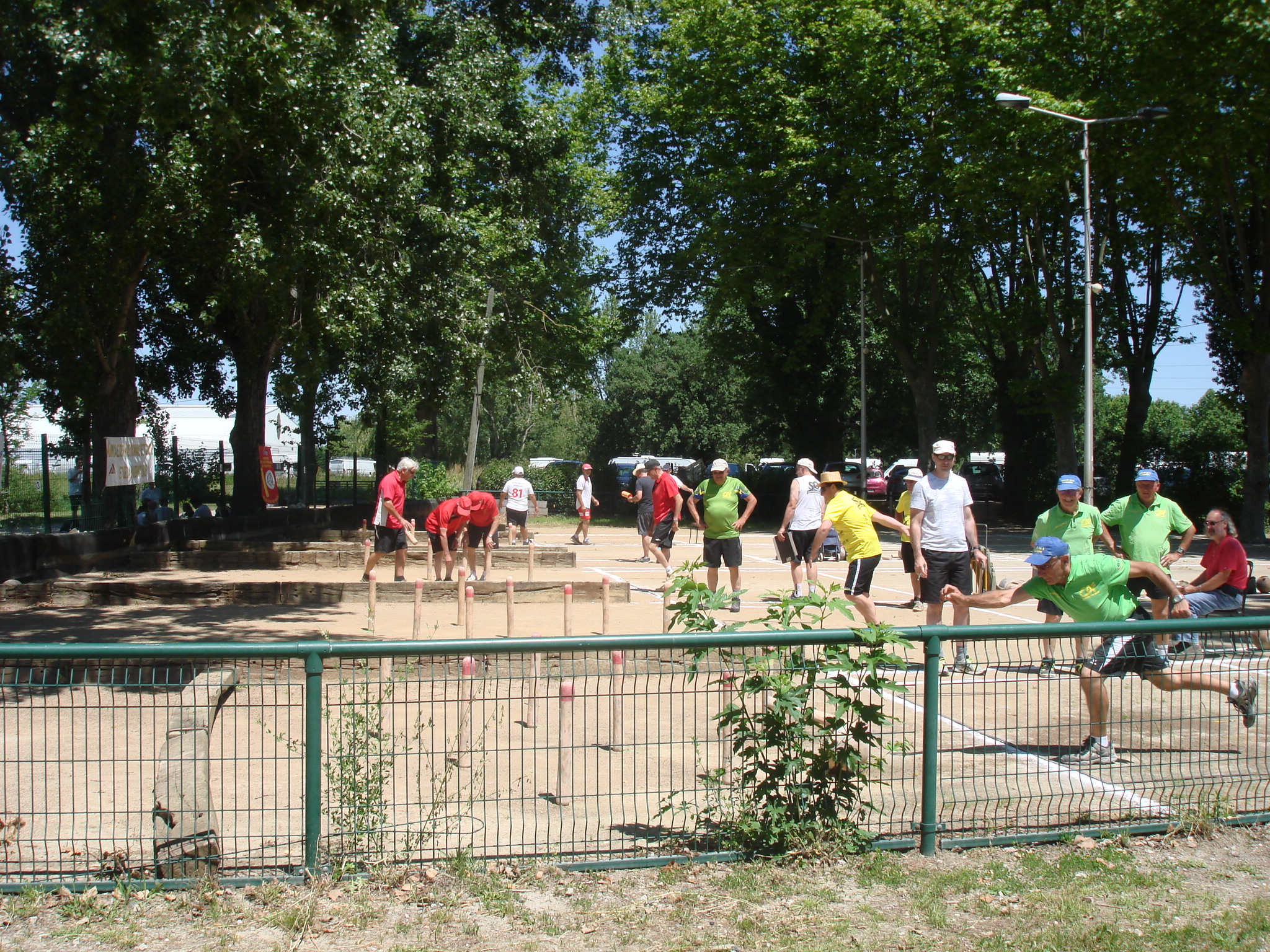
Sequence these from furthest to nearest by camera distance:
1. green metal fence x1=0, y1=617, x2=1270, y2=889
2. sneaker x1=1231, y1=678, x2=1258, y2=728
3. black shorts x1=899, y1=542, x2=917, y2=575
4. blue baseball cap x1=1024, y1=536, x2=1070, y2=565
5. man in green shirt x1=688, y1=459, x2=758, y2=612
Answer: black shorts x1=899, y1=542, x2=917, y2=575 → man in green shirt x1=688, y1=459, x2=758, y2=612 → blue baseball cap x1=1024, y1=536, x2=1070, y2=565 → sneaker x1=1231, y1=678, x2=1258, y2=728 → green metal fence x1=0, y1=617, x2=1270, y2=889

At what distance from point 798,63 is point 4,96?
22.3 m

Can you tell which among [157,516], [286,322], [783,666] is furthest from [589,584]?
[157,516]

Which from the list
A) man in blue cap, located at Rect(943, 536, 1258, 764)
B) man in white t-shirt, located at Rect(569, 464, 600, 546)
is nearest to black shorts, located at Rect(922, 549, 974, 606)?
man in blue cap, located at Rect(943, 536, 1258, 764)

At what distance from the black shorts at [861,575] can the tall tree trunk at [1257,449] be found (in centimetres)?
2008

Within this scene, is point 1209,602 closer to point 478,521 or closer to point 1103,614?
point 1103,614

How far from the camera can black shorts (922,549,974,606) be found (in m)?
9.06

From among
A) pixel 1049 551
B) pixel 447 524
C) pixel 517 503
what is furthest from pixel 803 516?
pixel 517 503

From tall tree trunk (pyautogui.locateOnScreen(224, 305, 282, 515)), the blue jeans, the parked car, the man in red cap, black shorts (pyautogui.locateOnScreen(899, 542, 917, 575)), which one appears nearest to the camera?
the blue jeans

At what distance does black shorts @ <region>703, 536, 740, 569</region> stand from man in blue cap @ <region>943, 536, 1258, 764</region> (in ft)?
17.7

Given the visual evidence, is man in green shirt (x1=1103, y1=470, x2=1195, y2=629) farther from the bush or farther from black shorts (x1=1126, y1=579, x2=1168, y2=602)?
the bush

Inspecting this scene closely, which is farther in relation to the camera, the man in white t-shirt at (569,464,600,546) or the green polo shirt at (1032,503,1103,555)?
the man in white t-shirt at (569,464,600,546)

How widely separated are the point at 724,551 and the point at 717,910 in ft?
26.2

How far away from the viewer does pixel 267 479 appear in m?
24.5

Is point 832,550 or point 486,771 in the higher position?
point 832,550
